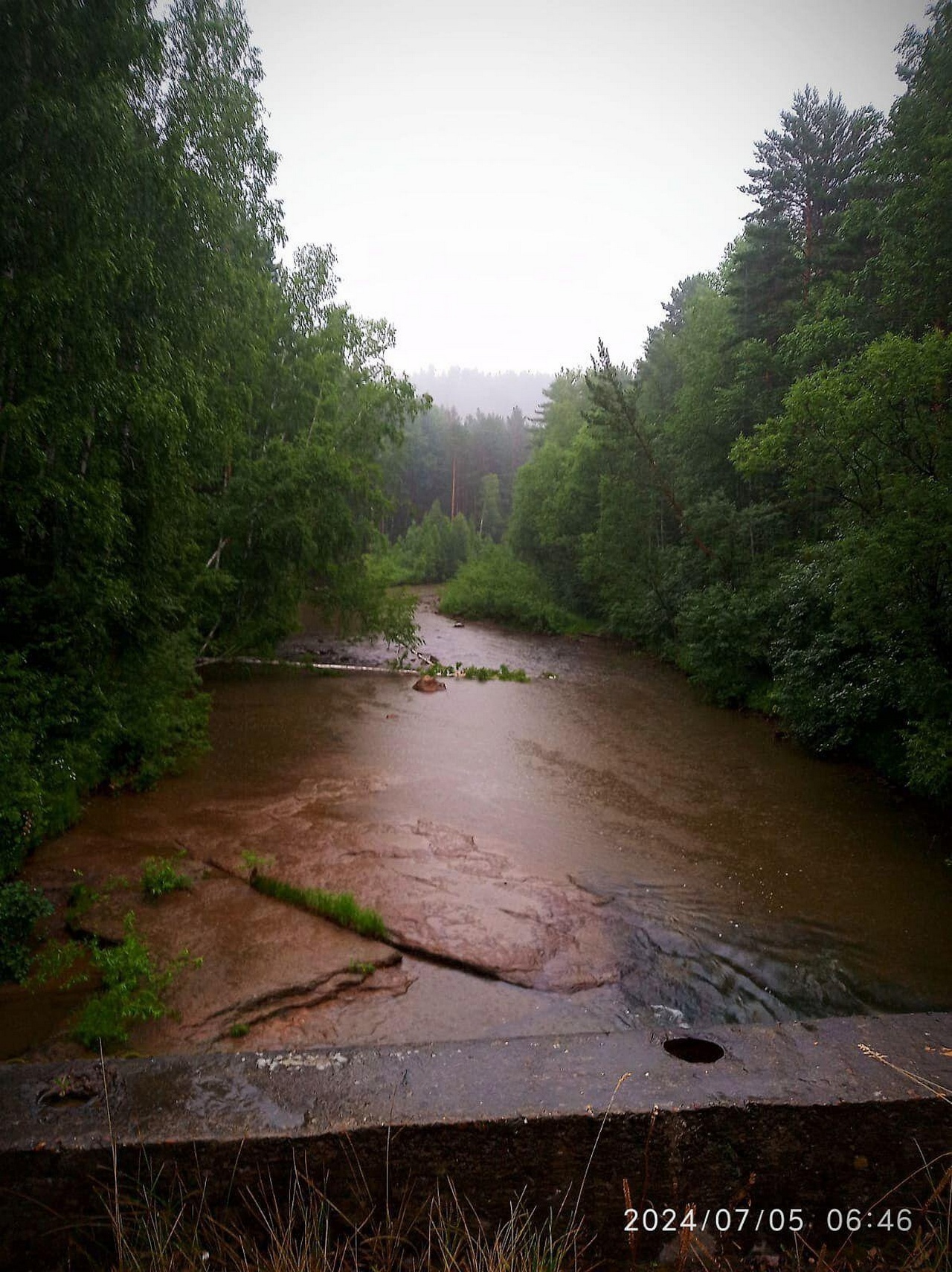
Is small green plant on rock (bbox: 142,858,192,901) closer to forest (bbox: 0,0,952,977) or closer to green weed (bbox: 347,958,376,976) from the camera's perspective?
forest (bbox: 0,0,952,977)

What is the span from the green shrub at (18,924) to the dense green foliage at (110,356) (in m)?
0.48

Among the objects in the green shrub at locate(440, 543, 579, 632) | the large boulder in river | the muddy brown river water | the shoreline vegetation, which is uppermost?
the green shrub at locate(440, 543, 579, 632)

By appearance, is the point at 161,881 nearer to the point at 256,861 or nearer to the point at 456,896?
the point at 256,861

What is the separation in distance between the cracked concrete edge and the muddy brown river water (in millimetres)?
1963

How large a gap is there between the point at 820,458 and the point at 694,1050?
11901mm

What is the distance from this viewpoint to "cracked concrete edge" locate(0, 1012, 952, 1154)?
2.41m

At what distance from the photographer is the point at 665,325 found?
124ft

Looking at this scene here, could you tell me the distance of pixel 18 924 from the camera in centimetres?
532

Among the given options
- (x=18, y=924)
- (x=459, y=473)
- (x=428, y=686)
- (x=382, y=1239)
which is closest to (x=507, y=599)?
(x=428, y=686)

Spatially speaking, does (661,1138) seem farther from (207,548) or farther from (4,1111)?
(207,548)

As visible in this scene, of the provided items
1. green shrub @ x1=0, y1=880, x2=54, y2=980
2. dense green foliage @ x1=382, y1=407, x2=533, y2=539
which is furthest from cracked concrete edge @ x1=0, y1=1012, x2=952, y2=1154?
dense green foliage @ x1=382, y1=407, x2=533, y2=539

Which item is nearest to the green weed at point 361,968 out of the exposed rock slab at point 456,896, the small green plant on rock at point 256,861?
the exposed rock slab at point 456,896

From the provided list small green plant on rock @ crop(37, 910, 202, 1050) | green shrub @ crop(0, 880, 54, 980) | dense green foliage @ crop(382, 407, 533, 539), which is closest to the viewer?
small green plant on rock @ crop(37, 910, 202, 1050)

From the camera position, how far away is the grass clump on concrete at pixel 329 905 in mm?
5984
